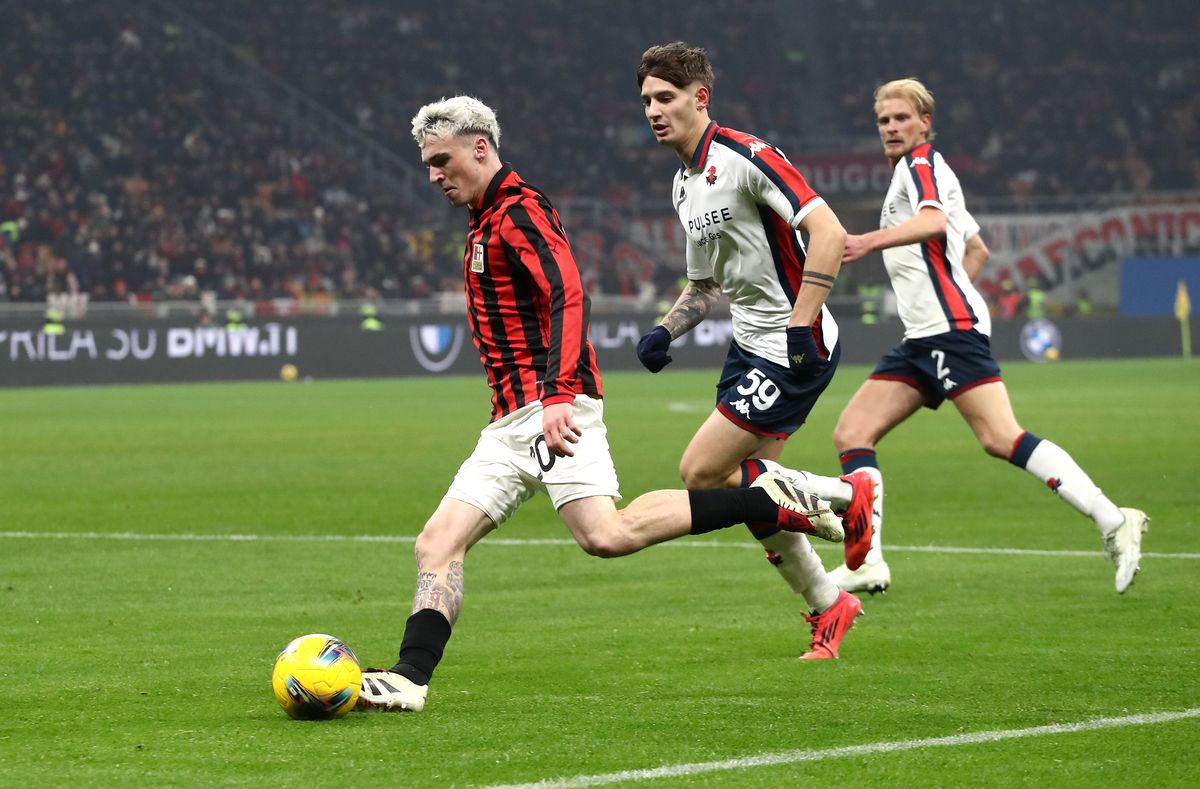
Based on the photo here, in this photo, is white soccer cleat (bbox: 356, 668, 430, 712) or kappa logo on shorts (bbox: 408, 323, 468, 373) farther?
kappa logo on shorts (bbox: 408, 323, 468, 373)

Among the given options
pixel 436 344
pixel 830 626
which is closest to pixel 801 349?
pixel 830 626

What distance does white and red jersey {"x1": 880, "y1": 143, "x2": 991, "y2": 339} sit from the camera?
331 inches

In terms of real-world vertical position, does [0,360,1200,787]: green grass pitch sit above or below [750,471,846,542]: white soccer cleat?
below

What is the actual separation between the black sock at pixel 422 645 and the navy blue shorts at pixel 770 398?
1695mm

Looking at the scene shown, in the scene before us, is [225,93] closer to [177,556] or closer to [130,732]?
[177,556]

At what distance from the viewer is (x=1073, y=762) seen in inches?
184

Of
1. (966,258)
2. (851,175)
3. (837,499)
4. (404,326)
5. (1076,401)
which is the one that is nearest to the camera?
(837,499)

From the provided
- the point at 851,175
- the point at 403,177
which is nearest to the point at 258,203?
the point at 403,177

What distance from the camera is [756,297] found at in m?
7.03

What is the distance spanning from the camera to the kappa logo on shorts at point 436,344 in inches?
1358

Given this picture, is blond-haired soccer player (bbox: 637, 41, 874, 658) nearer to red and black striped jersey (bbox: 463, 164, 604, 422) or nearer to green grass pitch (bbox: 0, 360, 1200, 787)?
green grass pitch (bbox: 0, 360, 1200, 787)

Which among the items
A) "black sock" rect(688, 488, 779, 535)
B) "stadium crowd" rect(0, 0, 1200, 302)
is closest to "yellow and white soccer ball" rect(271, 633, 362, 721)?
"black sock" rect(688, 488, 779, 535)

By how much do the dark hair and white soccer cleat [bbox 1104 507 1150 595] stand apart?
2790mm

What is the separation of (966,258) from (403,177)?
113 feet
